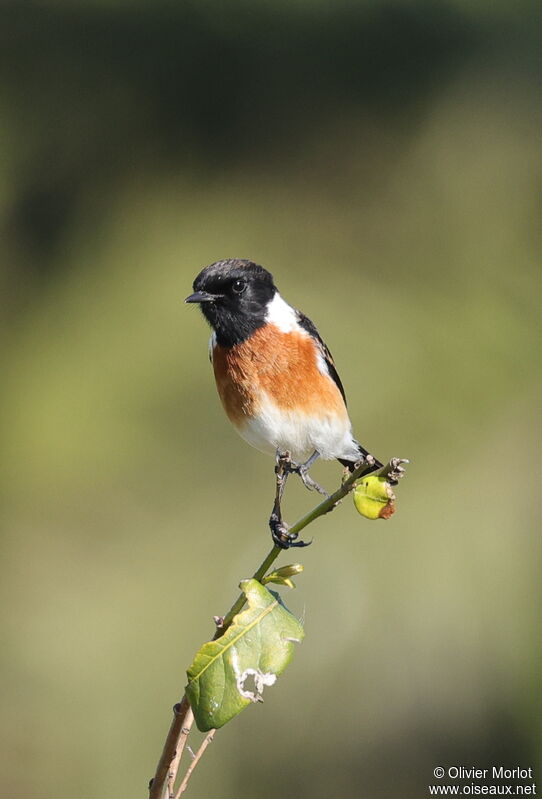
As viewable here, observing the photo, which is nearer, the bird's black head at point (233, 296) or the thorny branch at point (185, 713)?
the thorny branch at point (185, 713)

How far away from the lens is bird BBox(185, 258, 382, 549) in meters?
2.86

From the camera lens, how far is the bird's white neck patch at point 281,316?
2967 millimetres

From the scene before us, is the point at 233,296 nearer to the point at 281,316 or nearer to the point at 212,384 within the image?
the point at 281,316

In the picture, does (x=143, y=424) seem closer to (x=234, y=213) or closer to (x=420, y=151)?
(x=234, y=213)

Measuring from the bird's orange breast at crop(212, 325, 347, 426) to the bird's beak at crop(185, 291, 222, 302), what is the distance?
11.0 inches

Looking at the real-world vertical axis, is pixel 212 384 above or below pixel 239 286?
above

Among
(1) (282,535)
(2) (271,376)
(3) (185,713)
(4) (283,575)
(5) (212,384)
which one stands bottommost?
(3) (185,713)

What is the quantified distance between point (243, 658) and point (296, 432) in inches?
61.1

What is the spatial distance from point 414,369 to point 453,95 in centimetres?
313

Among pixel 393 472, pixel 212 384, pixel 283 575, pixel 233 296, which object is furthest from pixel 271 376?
pixel 212 384

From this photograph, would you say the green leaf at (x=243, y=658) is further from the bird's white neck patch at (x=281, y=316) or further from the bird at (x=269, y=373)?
the bird's white neck patch at (x=281, y=316)

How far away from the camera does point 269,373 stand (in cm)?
294

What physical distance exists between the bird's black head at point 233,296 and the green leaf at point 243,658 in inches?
47.3

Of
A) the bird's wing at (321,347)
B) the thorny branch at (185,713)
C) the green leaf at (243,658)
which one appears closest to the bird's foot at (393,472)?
the thorny branch at (185,713)
